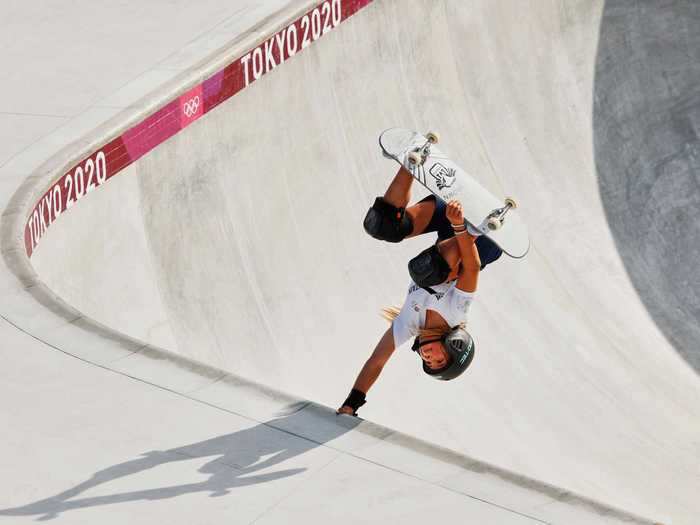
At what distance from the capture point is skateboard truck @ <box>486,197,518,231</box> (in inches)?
277

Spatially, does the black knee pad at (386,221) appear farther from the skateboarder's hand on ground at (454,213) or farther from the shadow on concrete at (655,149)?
the shadow on concrete at (655,149)

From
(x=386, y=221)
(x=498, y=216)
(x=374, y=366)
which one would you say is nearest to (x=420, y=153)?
(x=386, y=221)

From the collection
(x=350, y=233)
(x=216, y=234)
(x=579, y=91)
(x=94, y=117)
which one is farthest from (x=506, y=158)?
(x=94, y=117)

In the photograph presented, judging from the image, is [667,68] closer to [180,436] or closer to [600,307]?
[600,307]

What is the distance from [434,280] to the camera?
7.07m

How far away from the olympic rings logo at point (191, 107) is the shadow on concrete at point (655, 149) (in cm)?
533

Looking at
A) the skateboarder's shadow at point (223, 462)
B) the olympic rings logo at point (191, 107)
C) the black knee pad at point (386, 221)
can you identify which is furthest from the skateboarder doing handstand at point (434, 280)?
the olympic rings logo at point (191, 107)

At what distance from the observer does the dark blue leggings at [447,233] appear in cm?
737

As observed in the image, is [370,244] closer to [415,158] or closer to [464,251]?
[415,158]

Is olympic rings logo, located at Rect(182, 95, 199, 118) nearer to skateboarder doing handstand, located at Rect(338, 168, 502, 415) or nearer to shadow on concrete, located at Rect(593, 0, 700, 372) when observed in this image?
skateboarder doing handstand, located at Rect(338, 168, 502, 415)

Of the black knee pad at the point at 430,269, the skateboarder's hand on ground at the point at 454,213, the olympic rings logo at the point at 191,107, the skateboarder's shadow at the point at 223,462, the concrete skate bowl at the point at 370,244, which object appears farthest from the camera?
the olympic rings logo at the point at 191,107

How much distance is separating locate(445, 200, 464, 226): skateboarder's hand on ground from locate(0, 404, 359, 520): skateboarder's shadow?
51.3 inches

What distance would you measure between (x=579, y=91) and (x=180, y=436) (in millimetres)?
9902

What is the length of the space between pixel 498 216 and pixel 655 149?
8.63 meters
